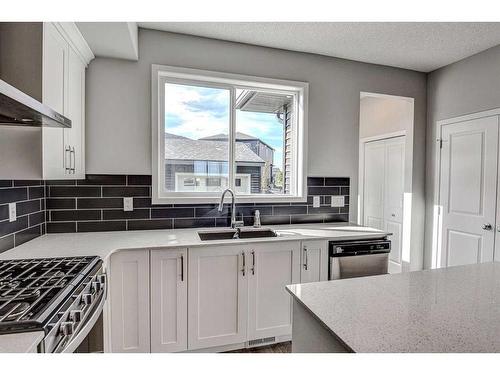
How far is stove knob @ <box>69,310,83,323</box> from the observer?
107 cm

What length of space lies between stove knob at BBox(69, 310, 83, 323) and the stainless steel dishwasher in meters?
1.76

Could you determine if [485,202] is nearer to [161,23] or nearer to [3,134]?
[161,23]

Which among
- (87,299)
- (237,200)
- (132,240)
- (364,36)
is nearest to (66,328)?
(87,299)

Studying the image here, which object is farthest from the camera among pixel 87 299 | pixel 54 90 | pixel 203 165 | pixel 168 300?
pixel 203 165

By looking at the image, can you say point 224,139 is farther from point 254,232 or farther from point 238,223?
point 254,232

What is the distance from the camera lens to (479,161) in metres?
2.78

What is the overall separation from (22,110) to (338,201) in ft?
8.86

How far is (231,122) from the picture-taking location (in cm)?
272

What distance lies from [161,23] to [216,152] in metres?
1.17

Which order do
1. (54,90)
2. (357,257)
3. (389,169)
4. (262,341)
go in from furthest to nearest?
(389,169)
(357,257)
(262,341)
(54,90)

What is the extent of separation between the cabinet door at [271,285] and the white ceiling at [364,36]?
1841 millimetres

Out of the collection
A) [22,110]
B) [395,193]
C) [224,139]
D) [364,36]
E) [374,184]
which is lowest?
[395,193]

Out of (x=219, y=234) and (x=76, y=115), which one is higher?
(x=76, y=115)

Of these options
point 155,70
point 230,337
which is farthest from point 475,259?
point 155,70
